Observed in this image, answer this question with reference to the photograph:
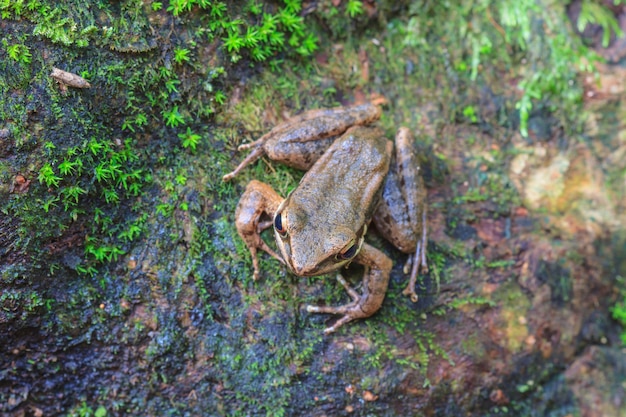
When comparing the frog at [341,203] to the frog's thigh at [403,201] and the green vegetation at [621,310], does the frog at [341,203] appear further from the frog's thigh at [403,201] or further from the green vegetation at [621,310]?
the green vegetation at [621,310]

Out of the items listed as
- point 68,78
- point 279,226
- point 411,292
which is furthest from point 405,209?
point 68,78

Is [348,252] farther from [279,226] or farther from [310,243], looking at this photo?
[279,226]

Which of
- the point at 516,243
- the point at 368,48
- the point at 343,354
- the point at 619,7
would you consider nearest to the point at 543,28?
the point at 619,7

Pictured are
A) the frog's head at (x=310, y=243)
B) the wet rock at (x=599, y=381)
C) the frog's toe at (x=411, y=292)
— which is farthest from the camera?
the wet rock at (x=599, y=381)

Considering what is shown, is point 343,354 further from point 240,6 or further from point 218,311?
point 240,6

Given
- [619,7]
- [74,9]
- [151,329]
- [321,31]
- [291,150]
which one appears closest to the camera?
[74,9]

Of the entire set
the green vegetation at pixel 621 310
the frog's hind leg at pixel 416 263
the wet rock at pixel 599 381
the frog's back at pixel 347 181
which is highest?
the frog's back at pixel 347 181

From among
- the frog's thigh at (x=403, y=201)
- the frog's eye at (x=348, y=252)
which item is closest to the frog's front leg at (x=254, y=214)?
the frog's eye at (x=348, y=252)
